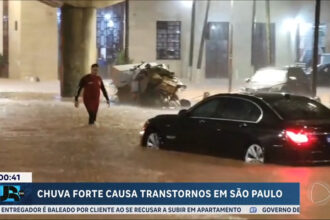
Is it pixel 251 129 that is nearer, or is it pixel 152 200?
pixel 152 200

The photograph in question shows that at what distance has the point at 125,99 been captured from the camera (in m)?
25.1

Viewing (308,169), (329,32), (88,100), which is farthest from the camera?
(329,32)

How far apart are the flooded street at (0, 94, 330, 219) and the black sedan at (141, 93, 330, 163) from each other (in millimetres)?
210

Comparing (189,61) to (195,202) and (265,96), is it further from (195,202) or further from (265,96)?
(195,202)

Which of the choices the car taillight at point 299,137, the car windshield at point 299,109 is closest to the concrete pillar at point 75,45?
the car windshield at point 299,109

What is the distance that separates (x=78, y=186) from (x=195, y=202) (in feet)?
5.32

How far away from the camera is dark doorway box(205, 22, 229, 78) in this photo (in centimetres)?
4122

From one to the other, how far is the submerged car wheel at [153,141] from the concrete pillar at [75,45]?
14.2 metres

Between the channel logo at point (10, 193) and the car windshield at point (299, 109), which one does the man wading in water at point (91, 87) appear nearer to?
the car windshield at point (299, 109)

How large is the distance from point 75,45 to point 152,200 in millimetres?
19958

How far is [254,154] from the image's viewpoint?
1134cm

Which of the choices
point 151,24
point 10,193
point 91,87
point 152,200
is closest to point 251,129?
point 152,200

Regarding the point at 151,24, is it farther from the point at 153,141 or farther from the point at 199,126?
the point at 199,126

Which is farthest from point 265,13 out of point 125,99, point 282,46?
point 125,99
